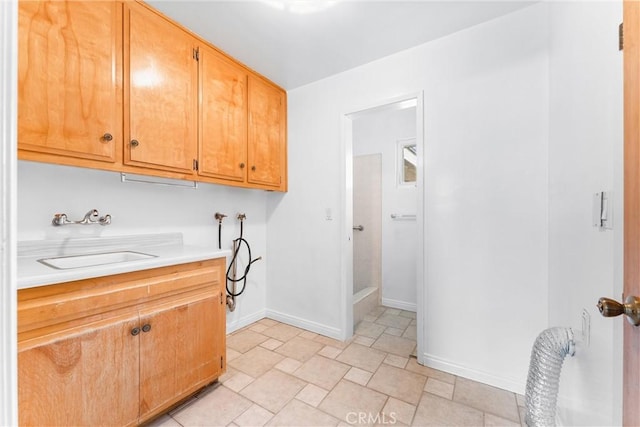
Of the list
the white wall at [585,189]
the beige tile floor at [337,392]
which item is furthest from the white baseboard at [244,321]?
the white wall at [585,189]

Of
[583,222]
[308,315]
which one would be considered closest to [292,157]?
[308,315]

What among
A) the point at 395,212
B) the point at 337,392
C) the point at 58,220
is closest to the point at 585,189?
the point at 337,392

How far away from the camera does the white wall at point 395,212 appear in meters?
3.10

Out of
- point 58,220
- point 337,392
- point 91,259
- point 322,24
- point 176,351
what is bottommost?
point 337,392

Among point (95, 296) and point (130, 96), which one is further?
point (130, 96)

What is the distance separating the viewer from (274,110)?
254 centimetres

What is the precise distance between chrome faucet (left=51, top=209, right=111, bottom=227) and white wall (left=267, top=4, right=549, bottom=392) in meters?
2.03

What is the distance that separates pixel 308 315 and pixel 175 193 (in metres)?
1.66

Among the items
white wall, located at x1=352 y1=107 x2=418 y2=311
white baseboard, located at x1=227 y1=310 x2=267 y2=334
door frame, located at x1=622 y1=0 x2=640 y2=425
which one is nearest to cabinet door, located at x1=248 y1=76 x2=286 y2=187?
white wall, located at x1=352 y1=107 x2=418 y2=311

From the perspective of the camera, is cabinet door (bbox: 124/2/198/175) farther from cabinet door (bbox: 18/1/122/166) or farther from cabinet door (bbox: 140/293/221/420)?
cabinet door (bbox: 140/293/221/420)

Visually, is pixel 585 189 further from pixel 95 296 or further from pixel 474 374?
pixel 95 296

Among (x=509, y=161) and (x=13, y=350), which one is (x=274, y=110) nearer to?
(x=509, y=161)

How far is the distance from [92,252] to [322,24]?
2.11 m

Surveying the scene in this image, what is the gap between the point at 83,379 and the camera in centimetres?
110
